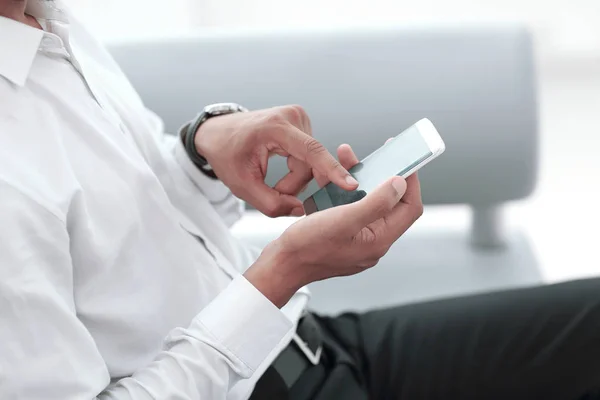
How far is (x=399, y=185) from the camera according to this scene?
73cm

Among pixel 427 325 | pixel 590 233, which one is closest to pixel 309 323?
pixel 427 325

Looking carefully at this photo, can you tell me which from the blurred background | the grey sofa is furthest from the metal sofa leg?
the blurred background

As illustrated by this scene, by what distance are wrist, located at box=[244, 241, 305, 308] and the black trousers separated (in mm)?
193

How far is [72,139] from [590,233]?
168 cm

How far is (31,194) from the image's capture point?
669 millimetres

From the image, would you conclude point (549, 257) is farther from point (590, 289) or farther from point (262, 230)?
point (590, 289)

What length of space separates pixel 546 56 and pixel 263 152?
2548 mm

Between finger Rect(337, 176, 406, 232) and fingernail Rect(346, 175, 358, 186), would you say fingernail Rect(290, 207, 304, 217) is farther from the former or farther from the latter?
finger Rect(337, 176, 406, 232)

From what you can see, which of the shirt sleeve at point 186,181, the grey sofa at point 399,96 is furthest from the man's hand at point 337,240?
the grey sofa at point 399,96

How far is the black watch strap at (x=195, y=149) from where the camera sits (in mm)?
1023

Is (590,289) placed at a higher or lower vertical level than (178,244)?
lower

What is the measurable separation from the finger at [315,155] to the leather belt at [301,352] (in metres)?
0.24

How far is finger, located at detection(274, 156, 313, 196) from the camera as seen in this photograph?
918 millimetres

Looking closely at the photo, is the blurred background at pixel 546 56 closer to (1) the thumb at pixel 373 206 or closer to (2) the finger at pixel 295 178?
(2) the finger at pixel 295 178
